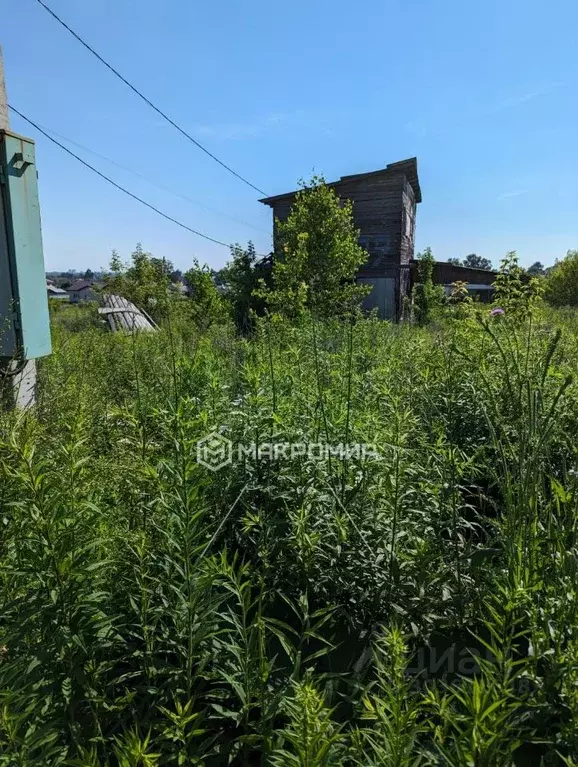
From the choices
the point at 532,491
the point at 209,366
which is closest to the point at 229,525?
the point at 532,491

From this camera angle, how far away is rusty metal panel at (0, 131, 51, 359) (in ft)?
12.4

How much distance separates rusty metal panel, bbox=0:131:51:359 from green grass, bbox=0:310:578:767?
1.96 meters

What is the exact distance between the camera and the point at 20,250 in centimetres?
391

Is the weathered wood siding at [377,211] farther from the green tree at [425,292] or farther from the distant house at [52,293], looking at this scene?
the distant house at [52,293]

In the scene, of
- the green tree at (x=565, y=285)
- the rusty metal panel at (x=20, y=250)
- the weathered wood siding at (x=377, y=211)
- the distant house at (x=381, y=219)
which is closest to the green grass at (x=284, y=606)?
the rusty metal panel at (x=20, y=250)

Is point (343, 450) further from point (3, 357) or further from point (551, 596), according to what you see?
point (3, 357)

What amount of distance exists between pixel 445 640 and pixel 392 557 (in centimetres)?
33

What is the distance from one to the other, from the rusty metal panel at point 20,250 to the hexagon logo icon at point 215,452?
245cm

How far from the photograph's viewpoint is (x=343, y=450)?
218 cm

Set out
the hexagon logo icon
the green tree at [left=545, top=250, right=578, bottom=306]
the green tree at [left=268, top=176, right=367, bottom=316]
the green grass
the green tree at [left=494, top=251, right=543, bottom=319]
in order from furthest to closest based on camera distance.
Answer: the green tree at [left=545, top=250, right=578, bottom=306], the green tree at [left=268, top=176, right=367, bottom=316], the green tree at [left=494, top=251, right=543, bottom=319], the hexagon logo icon, the green grass

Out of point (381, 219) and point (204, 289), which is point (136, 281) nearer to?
point (204, 289)

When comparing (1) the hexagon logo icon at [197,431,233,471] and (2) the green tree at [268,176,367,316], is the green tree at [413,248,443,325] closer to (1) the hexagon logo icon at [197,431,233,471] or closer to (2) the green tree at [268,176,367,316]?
(2) the green tree at [268,176,367,316]

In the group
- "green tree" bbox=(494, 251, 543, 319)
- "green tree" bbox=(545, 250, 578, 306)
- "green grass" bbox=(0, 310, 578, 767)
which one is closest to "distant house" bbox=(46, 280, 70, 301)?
"green grass" bbox=(0, 310, 578, 767)

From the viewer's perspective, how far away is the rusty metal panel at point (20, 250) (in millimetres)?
3779
